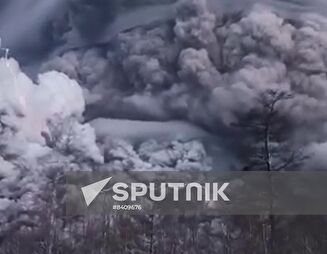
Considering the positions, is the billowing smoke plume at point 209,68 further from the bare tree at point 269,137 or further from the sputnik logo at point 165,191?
the sputnik logo at point 165,191

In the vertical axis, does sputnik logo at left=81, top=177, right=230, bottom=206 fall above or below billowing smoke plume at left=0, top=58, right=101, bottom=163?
below

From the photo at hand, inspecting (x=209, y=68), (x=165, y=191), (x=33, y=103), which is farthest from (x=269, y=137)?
(x=33, y=103)

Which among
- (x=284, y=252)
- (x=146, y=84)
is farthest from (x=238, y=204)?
(x=146, y=84)

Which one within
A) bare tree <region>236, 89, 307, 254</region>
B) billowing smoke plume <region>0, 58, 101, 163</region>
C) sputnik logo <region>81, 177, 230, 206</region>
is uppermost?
billowing smoke plume <region>0, 58, 101, 163</region>

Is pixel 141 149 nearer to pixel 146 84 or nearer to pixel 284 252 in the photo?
pixel 146 84

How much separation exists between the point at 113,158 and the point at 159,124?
0.30 m

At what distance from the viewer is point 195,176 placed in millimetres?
3119

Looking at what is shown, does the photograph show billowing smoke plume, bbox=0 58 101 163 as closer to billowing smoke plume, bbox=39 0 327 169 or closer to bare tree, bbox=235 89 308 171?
billowing smoke plume, bbox=39 0 327 169

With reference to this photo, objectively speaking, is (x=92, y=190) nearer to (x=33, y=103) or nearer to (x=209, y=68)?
(x=33, y=103)

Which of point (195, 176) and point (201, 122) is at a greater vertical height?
point (201, 122)

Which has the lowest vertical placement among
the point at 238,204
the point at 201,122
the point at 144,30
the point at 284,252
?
the point at 284,252

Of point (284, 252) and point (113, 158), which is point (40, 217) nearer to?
point (113, 158)

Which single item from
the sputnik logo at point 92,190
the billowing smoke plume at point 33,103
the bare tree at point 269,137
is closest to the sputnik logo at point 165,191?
the sputnik logo at point 92,190

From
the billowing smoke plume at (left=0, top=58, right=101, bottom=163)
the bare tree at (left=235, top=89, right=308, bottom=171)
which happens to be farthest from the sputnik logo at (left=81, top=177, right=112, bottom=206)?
the bare tree at (left=235, top=89, right=308, bottom=171)
